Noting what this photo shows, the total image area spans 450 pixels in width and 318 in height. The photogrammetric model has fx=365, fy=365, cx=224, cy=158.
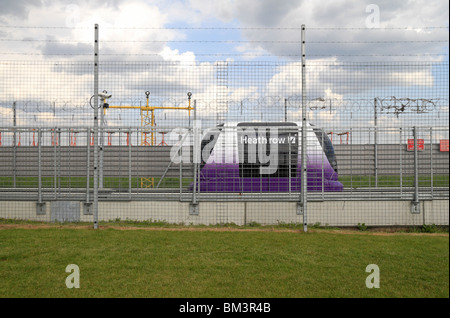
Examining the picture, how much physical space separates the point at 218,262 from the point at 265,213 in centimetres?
306

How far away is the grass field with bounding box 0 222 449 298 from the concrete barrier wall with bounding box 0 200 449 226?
26.3 inches

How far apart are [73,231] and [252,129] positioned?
4.38 meters

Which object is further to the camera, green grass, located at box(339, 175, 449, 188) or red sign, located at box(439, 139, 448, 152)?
red sign, located at box(439, 139, 448, 152)

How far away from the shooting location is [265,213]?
7824mm

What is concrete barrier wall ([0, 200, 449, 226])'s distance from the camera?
7789 millimetres

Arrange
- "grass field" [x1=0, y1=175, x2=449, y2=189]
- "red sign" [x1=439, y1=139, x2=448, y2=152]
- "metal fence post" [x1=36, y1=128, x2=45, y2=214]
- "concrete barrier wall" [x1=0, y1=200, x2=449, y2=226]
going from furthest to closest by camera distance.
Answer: "red sign" [x1=439, y1=139, x2=448, y2=152], "grass field" [x1=0, y1=175, x2=449, y2=189], "metal fence post" [x1=36, y1=128, x2=45, y2=214], "concrete barrier wall" [x1=0, y1=200, x2=449, y2=226]

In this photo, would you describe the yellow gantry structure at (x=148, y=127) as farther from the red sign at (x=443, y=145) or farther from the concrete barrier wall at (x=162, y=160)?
the red sign at (x=443, y=145)

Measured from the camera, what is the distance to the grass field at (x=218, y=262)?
389cm

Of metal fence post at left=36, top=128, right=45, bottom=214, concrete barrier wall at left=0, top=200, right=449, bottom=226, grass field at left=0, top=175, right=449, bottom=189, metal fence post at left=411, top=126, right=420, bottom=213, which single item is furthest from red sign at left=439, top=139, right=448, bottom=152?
metal fence post at left=36, top=128, right=45, bottom=214

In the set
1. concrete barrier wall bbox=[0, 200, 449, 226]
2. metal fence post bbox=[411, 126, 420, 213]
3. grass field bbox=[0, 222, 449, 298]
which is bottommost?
grass field bbox=[0, 222, 449, 298]

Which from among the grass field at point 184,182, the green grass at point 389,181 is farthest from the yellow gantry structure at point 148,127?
the green grass at point 389,181

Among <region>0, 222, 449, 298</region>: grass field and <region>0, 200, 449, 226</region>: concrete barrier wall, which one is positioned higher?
<region>0, 200, 449, 226</region>: concrete barrier wall

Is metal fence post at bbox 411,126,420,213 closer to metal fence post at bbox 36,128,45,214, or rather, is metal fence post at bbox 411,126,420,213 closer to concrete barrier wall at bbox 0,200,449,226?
concrete barrier wall at bbox 0,200,449,226

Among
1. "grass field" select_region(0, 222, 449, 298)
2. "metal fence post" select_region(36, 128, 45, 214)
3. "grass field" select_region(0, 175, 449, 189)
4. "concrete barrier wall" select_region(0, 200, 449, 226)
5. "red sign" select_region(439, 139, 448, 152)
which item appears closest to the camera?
"grass field" select_region(0, 222, 449, 298)
